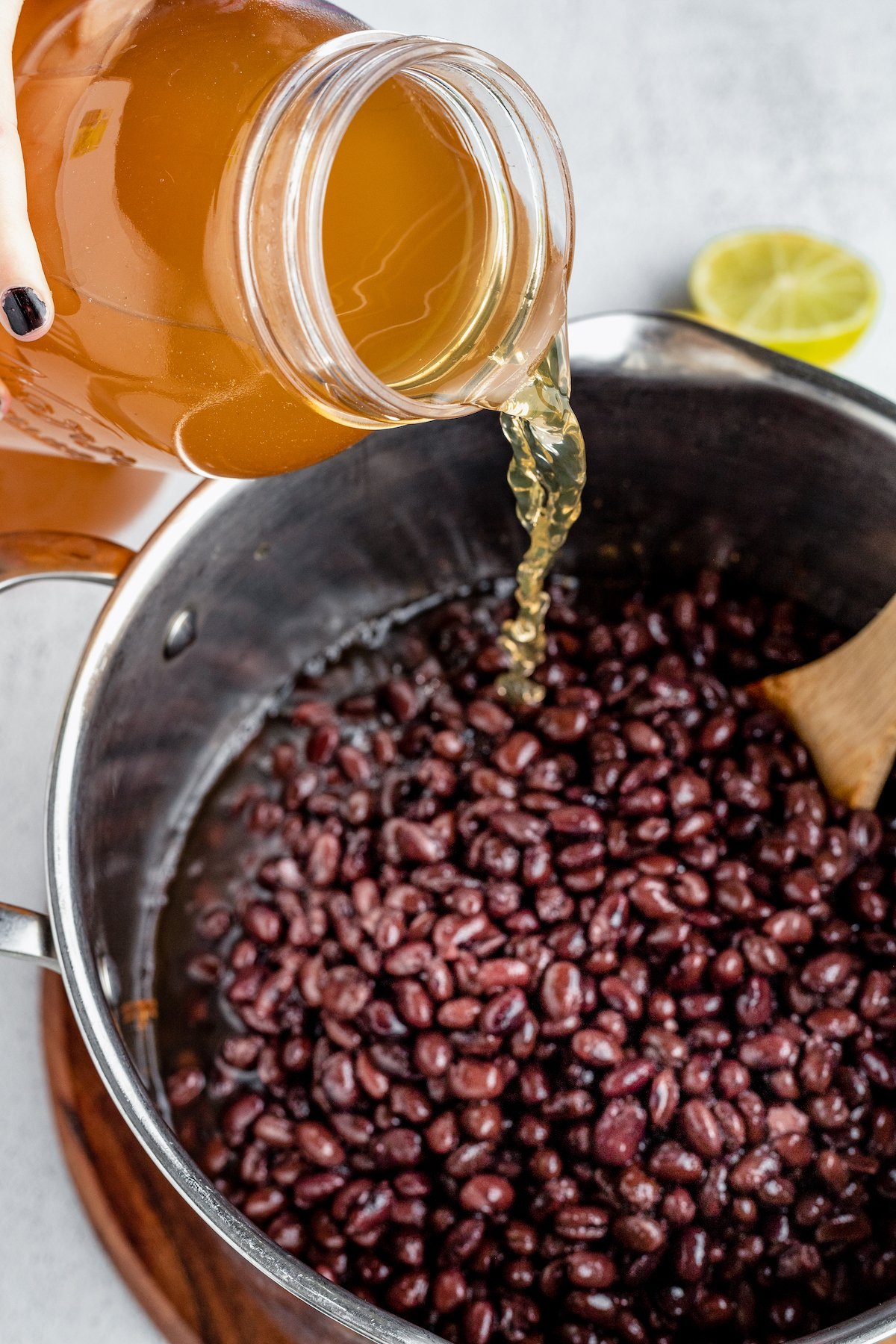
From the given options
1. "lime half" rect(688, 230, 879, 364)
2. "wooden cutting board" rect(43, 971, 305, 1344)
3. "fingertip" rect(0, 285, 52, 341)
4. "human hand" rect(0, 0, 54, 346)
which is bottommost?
"wooden cutting board" rect(43, 971, 305, 1344)

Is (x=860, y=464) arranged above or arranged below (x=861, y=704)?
above

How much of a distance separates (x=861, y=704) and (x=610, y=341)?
49 centimetres

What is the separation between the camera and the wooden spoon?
4.37ft

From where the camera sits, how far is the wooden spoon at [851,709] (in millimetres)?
1332

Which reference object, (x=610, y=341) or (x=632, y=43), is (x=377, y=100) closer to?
(x=610, y=341)

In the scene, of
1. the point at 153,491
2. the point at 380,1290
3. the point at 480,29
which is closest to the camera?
the point at 380,1290

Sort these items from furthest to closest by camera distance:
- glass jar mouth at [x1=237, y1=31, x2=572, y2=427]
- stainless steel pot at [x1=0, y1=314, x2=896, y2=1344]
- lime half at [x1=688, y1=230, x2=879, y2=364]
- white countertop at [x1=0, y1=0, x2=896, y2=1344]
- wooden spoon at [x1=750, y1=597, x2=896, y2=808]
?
white countertop at [x1=0, y1=0, x2=896, y2=1344], lime half at [x1=688, y1=230, x2=879, y2=364], wooden spoon at [x1=750, y1=597, x2=896, y2=808], stainless steel pot at [x1=0, y1=314, x2=896, y2=1344], glass jar mouth at [x1=237, y1=31, x2=572, y2=427]

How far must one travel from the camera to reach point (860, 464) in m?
1.33

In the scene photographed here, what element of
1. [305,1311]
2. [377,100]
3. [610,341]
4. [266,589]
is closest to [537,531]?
[610,341]

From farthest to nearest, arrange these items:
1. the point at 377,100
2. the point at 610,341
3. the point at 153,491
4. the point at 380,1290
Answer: the point at 153,491
the point at 610,341
the point at 380,1290
the point at 377,100

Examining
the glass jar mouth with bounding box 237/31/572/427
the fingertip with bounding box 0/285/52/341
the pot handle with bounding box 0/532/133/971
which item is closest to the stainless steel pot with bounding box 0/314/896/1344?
the pot handle with bounding box 0/532/133/971

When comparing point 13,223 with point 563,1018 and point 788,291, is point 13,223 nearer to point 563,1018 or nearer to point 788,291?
point 563,1018

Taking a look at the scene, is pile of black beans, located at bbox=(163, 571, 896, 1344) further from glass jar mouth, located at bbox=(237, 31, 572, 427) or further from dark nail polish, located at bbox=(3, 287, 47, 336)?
dark nail polish, located at bbox=(3, 287, 47, 336)

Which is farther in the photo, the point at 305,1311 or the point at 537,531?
the point at 537,531
